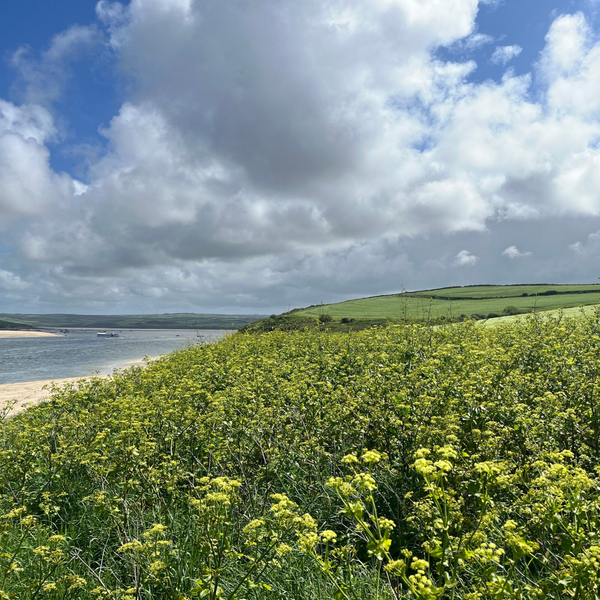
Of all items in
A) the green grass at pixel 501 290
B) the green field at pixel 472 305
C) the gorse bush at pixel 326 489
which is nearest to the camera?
the gorse bush at pixel 326 489

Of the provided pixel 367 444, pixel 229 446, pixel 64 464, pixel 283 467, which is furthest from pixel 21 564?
pixel 367 444

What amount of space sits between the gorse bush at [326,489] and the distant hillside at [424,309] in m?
6.56

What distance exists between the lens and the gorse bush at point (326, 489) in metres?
3.07

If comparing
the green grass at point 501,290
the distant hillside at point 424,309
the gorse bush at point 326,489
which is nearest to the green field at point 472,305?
the distant hillside at point 424,309

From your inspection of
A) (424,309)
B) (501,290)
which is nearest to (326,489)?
(424,309)

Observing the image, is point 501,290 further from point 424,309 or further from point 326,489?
point 326,489

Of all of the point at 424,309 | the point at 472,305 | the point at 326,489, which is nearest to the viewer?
the point at 326,489

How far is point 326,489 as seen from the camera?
546 cm

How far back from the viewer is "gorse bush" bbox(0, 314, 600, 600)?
3.07m

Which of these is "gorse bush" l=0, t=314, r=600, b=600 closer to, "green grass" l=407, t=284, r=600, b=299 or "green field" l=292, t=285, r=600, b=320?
"green field" l=292, t=285, r=600, b=320

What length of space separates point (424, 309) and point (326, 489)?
10653 millimetres

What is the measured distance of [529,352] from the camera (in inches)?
327

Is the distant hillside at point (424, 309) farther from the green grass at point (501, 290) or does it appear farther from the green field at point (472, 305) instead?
the green grass at point (501, 290)

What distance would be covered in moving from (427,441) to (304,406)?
259cm
